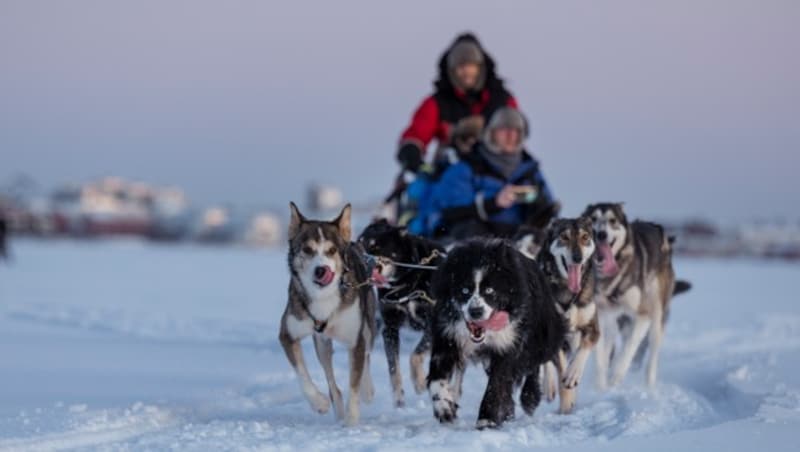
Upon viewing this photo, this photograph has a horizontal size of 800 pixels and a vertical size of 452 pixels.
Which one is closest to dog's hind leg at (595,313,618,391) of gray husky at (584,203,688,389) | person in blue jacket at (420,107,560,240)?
gray husky at (584,203,688,389)

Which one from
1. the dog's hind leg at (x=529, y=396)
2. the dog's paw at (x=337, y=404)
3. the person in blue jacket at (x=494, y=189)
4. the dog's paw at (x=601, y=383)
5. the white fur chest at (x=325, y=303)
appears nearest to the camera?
the white fur chest at (x=325, y=303)

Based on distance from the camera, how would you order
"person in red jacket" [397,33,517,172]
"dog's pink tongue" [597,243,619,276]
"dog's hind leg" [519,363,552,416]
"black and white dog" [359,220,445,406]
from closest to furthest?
"dog's hind leg" [519,363,552,416] → "black and white dog" [359,220,445,406] → "dog's pink tongue" [597,243,619,276] → "person in red jacket" [397,33,517,172]

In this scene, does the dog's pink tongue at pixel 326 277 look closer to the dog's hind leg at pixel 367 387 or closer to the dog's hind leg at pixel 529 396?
the dog's hind leg at pixel 367 387

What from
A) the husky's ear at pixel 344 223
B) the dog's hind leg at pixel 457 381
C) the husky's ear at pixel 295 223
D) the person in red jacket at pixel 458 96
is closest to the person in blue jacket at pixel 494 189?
the person in red jacket at pixel 458 96

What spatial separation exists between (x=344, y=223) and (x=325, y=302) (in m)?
0.40

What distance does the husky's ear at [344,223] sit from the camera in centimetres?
444

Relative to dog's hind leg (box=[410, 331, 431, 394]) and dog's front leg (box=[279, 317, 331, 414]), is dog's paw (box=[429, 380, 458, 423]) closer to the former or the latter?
dog's front leg (box=[279, 317, 331, 414])

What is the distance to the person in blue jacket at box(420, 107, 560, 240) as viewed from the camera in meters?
6.40

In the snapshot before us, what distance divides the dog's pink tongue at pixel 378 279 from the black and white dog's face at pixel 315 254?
43 centimetres

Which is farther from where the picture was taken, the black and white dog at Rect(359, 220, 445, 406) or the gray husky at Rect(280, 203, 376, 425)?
the black and white dog at Rect(359, 220, 445, 406)

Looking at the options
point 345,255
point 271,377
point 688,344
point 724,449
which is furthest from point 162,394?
point 688,344

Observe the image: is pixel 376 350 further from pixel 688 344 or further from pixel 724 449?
pixel 724 449

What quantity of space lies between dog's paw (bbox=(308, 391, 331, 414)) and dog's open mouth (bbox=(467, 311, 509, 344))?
0.70 m

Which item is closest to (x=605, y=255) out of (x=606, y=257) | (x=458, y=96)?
(x=606, y=257)
